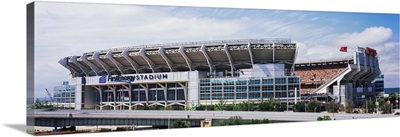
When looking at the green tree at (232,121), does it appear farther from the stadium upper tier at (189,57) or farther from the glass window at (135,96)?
the glass window at (135,96)

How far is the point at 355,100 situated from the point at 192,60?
52.1 ft

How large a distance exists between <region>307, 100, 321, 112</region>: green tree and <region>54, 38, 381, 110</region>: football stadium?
3.28ft

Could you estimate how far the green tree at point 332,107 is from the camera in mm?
46737

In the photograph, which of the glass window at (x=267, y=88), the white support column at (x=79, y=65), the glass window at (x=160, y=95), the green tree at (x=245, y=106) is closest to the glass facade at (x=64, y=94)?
the white support column at (x=79, y=65)

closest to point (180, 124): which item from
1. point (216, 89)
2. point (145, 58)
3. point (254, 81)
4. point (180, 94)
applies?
point (180, 94)

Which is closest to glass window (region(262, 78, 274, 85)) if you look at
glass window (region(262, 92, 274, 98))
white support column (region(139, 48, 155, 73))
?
glass window (region(262, 92, 274, 98))

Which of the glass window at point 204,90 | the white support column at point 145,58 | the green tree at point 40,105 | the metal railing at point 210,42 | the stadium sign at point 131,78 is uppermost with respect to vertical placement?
the metal railing at point 210,42

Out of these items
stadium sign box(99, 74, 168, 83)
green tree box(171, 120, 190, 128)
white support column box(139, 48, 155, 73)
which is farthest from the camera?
stadium sign box(99, 74, 168, 83)

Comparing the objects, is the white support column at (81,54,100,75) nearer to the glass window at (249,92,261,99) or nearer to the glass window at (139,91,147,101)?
the glass window at (139,91,147,101)

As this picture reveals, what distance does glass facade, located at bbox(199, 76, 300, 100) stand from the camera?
47281mm

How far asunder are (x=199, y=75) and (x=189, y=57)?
6.27ft

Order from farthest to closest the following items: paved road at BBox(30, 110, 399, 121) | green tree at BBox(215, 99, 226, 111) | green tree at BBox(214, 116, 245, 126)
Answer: green tree at BBox(215, 99, 226, 111), paved road at BBox(30, 110, 399, 121), green tree at BBox(214, 116, 245, 126)

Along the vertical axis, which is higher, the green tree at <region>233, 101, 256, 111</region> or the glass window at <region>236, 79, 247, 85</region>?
the glass window at <region>236, 79, 247, 85</region>

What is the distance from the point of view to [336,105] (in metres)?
48.3
